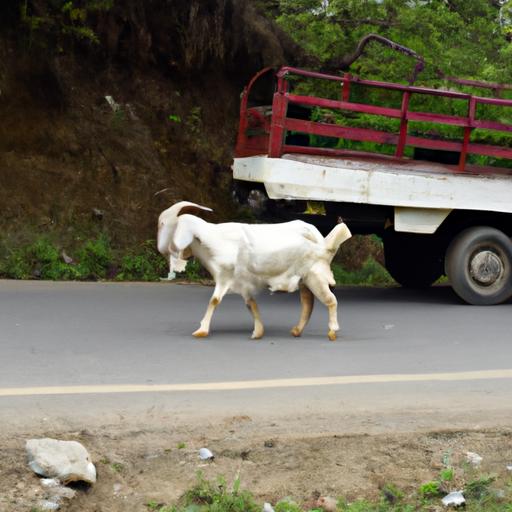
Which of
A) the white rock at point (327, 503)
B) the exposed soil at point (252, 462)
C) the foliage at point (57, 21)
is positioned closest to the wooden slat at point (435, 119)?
the foliage at point (57, 21)

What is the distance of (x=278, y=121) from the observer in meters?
12.1

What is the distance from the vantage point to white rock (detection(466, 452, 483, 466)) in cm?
616

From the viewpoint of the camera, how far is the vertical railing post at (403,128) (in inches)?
485

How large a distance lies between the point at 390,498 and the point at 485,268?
751 cm

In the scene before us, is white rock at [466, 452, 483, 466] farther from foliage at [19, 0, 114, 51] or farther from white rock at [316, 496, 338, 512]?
foliage at [19, 0, 114, 51]

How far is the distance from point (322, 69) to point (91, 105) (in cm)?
431

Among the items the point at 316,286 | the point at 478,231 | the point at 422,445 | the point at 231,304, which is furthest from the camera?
the point at 478,231

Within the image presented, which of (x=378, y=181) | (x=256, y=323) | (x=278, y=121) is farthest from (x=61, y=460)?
(x=378, y=181)

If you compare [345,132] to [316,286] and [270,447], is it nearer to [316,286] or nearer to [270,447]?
[316,286]

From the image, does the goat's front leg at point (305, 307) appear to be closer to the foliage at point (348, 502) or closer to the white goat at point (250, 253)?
the white goat at point (250, 253)

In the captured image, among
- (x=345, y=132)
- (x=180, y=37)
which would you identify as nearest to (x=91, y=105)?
(x=180, y=37)

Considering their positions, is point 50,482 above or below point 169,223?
below

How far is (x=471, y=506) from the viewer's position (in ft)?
19.0

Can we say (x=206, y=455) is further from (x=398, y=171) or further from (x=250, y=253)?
(x=398, y=171)
